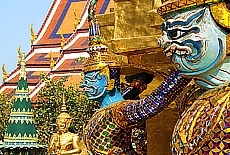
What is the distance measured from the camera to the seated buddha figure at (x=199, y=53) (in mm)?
2762

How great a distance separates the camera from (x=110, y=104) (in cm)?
429

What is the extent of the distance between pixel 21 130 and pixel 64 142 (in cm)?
388

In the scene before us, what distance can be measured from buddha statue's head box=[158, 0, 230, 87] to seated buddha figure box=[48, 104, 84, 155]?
2915 millimetres

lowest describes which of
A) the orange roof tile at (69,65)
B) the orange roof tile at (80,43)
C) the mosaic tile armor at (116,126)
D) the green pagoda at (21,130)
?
the green pagoda at (21,130)

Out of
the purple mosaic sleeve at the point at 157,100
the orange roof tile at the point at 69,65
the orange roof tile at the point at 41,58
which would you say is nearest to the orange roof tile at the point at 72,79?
the orange roof tile at the point at 69,65

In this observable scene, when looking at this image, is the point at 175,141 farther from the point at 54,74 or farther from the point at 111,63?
the point at 54,74

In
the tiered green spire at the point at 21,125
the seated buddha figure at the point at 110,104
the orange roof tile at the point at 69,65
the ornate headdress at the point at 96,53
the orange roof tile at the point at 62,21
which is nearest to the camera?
the seated buddha figure at the point at 110,104

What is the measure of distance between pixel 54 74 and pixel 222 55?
17.7m

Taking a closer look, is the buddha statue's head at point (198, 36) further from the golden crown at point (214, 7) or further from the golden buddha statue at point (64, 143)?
the golden buddha statue at point (64, 143)

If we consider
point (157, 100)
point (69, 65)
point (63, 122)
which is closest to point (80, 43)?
point (69, 65)

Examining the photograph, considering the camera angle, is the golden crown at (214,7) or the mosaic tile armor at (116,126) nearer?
the golden crown at (214,7)

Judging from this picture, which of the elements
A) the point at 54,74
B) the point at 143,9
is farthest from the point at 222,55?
the point at 54,74

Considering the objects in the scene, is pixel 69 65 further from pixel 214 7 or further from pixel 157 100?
pixel 214 7

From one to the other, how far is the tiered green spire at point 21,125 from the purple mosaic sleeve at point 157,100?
228 inches
